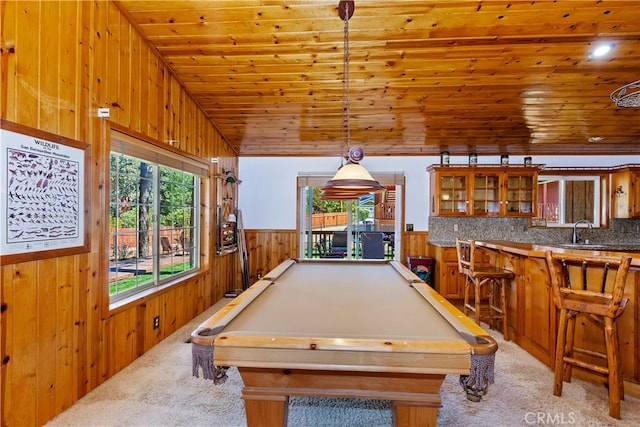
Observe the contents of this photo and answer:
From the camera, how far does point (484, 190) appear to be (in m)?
→ 5.08

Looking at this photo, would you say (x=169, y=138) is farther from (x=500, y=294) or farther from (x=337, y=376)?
(x=500, y=294)

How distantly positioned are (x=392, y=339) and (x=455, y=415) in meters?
1.24

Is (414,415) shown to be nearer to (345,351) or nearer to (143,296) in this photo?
(345,351)

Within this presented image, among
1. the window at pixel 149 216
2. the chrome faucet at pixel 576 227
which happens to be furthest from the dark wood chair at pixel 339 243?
the chrome faucet at pixel 576 227

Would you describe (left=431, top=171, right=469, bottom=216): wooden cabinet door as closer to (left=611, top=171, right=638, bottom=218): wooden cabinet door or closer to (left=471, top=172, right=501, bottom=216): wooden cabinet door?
(left=471, top=172, right=501, bottom=216): wooden cabinet door

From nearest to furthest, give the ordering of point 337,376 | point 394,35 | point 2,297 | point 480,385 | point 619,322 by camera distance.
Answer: point 480,385, point 337,376, point 2,297, point 619,322, point 394,35

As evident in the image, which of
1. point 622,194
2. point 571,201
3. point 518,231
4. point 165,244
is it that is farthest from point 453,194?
point 165,244

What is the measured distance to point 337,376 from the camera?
1.44 m

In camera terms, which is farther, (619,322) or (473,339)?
(619,322)

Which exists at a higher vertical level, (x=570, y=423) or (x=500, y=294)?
(x=500, y=294)

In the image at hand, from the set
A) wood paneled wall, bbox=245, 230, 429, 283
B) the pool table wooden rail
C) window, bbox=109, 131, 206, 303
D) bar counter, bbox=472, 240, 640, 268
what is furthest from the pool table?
wood paneled wall, bbox=245, 230, 429, 283

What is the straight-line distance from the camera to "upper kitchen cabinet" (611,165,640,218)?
4805 mm

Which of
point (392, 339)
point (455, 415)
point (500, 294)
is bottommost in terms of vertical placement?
point (455, 415)

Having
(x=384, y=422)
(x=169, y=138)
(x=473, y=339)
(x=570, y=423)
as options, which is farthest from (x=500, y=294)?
(x=169, y=138)
